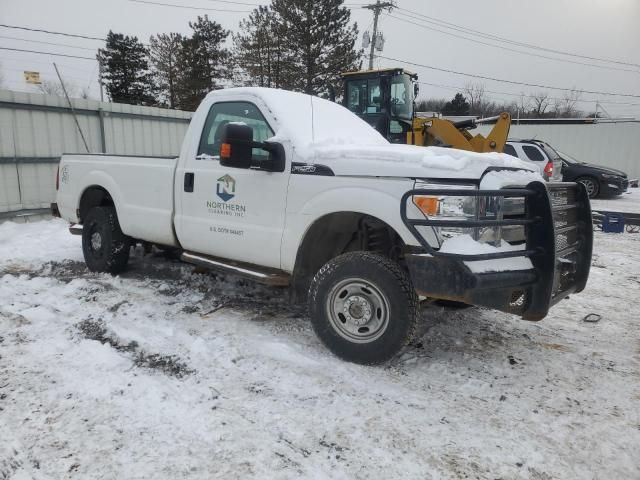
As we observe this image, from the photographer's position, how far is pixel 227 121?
4340 millimetres

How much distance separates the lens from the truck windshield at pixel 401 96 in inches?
430

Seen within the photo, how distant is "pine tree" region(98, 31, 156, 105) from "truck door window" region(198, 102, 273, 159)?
35232 millimetres

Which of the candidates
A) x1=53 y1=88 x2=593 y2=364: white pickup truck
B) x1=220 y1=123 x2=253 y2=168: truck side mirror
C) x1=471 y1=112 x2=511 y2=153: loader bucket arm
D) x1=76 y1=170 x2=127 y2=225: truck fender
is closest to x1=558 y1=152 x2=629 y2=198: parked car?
x1=471 y1=112 x2=511 y2=153: loader bucket arm

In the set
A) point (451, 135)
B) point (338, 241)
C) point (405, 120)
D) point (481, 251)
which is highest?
point (405, 120)

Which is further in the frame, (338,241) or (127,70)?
(127,70)

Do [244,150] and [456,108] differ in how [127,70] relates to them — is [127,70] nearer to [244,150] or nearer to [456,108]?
[456,108]

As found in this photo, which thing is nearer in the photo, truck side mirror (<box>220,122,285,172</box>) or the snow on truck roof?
truck side mirror (<box>220,122,285,172</box>)

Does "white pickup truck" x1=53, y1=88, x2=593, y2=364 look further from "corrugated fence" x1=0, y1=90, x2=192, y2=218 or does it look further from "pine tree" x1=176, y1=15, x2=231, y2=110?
"pine tree" x1=176, y1=15, x2=231, y2=110

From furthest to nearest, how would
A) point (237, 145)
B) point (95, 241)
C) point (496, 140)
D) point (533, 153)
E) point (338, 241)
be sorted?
1. point (533, 153)
2. point (496, 140)
3. point (95, 241)
4. point (338, 241)
5. point (237, 145)

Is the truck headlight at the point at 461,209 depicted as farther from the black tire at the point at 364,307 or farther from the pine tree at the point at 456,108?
the pine tree at the point at 456,108

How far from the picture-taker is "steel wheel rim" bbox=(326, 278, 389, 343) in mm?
3238

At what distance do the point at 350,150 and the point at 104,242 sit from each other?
3.44m

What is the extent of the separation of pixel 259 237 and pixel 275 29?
27375 millimetres

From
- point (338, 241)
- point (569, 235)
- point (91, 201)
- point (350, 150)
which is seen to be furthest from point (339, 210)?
point (91, 201)
